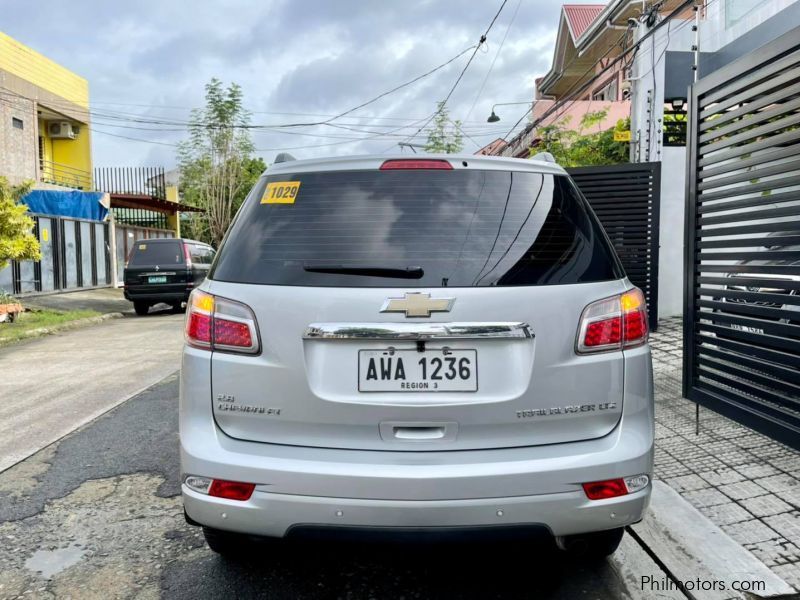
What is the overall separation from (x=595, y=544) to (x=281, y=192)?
1.97 meters

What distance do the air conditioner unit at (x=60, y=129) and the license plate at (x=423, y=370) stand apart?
30.9 metres

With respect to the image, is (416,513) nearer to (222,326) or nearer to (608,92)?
(222,326)

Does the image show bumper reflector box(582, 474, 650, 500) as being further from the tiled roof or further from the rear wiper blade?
the tiled roof

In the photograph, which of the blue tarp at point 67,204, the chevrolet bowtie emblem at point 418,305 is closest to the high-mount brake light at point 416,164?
the chevrolet bowtie emblem at point 418,305

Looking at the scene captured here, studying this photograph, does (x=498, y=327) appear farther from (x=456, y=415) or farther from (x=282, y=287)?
(x=282, y=287)

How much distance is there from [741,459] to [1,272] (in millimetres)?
16641

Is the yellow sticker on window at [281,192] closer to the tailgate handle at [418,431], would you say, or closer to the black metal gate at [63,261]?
the tailgate handle at [418,431]

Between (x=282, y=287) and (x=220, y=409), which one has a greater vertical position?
(x=282, y=287)

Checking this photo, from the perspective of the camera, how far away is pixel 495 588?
280 centimetres

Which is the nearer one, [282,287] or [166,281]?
[282,287]

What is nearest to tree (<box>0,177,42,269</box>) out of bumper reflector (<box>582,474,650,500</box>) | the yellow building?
the yellow building

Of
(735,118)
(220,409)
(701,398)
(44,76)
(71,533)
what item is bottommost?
(71,533)

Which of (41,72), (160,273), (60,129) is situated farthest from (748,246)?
(60,129)

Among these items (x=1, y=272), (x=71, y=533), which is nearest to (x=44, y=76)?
(x=1, y=272)
